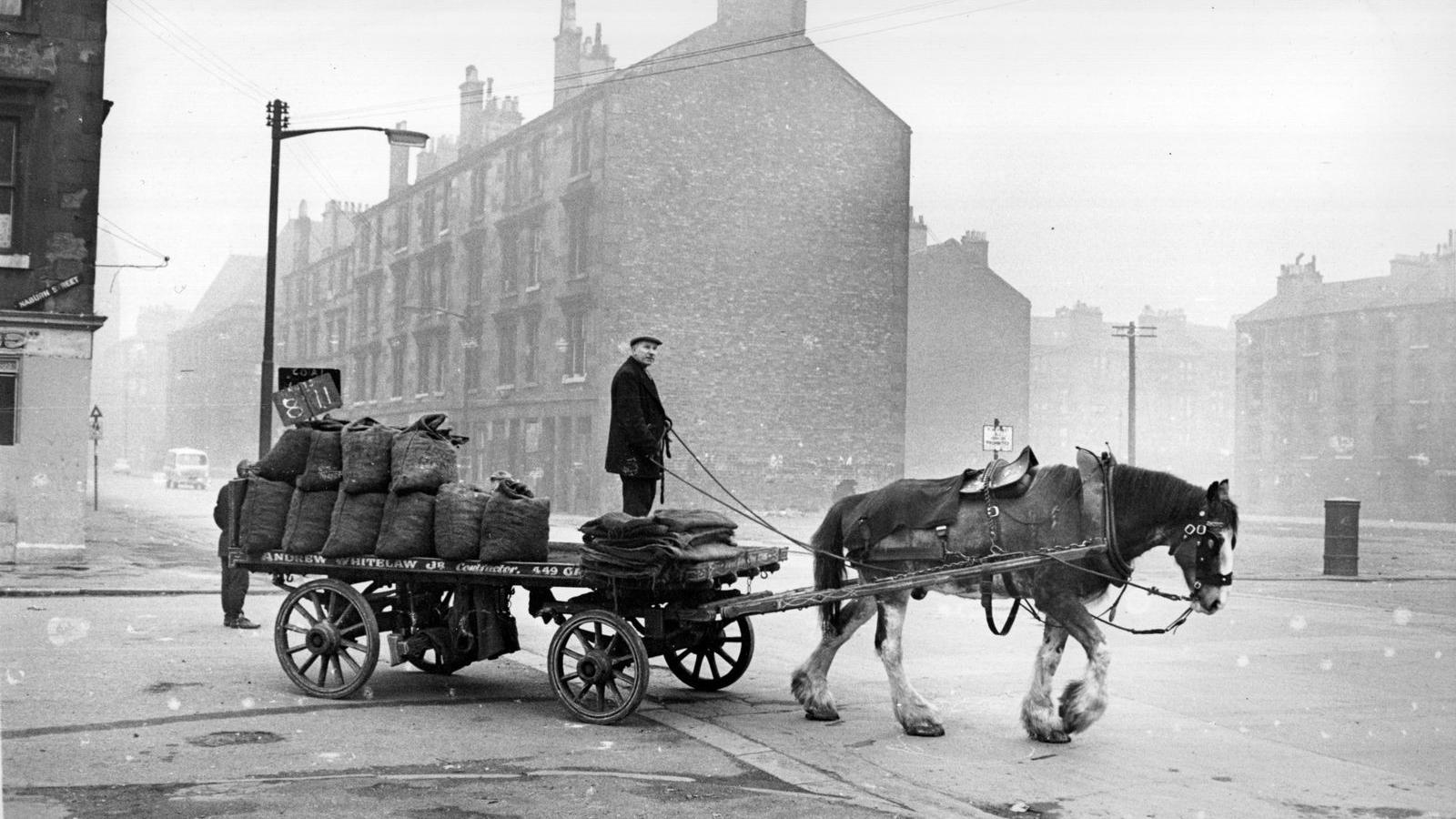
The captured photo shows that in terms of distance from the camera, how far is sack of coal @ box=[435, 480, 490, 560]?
8141 mm

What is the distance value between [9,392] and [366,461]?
1281 centimetres

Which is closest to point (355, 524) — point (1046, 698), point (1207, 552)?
point (1046, 698)

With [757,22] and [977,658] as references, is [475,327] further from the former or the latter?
[977,658]

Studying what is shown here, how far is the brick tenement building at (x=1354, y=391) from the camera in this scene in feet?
181

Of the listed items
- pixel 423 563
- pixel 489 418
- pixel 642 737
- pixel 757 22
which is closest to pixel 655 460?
pixel 423 563

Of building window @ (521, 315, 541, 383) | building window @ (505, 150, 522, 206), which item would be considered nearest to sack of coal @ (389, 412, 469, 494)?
building window @ (521, 315, 541, 383)

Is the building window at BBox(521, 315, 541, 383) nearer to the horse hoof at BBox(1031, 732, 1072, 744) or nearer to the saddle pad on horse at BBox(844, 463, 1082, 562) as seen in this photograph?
the saddle pad on horse at BBox(844, 463, 1082, 562)

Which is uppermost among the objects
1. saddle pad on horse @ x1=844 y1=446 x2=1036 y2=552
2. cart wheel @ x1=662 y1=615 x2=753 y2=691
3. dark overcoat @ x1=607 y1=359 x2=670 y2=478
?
dark overcoat @ x1=607 y1=359 x2=670 y2=478

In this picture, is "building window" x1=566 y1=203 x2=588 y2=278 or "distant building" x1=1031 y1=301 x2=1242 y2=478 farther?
"distant building" x1=1031 y1=301 x2=1242 y2=478

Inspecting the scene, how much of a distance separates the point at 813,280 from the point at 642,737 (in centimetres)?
3368

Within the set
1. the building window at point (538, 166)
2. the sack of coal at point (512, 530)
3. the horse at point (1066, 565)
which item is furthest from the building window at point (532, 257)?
the horse at point (1066, 565)

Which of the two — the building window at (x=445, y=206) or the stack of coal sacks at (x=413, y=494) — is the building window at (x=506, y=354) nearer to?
the building window at (x=445, y=206)

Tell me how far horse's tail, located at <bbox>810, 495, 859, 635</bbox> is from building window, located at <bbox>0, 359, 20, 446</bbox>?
14.9m

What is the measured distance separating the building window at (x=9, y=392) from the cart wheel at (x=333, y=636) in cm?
1223
